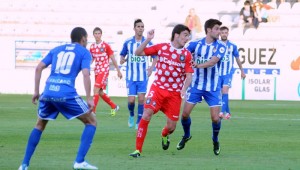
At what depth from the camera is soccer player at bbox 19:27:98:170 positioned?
458 inches

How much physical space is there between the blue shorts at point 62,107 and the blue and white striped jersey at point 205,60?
362 cm

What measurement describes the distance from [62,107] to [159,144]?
457cm

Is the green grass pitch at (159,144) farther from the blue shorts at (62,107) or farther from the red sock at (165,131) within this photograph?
the blue shorts at (62,107)

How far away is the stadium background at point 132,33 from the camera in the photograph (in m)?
33.3

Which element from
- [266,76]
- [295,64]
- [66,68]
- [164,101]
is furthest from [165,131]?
[295,64]

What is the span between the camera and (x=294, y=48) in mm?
33469

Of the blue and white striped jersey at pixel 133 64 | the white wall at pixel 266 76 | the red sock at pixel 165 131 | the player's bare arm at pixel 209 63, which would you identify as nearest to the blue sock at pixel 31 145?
the red sock at pixel 165 131

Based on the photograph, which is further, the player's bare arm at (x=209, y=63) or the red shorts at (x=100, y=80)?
the red shorts at (x=100, y=80)

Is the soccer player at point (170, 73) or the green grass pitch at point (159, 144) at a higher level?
the soccer player at point (170, 73)

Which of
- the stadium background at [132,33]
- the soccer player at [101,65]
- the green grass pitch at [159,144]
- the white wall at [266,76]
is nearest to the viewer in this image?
the green grass pitch at [159,144]

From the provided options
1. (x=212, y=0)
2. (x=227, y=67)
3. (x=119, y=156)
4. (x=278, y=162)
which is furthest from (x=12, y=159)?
(x=212, y=0)

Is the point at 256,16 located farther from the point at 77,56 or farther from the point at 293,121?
the point at 77,56

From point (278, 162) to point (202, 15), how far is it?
90.2 feet

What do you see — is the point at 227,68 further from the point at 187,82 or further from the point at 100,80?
the point at 187,82
